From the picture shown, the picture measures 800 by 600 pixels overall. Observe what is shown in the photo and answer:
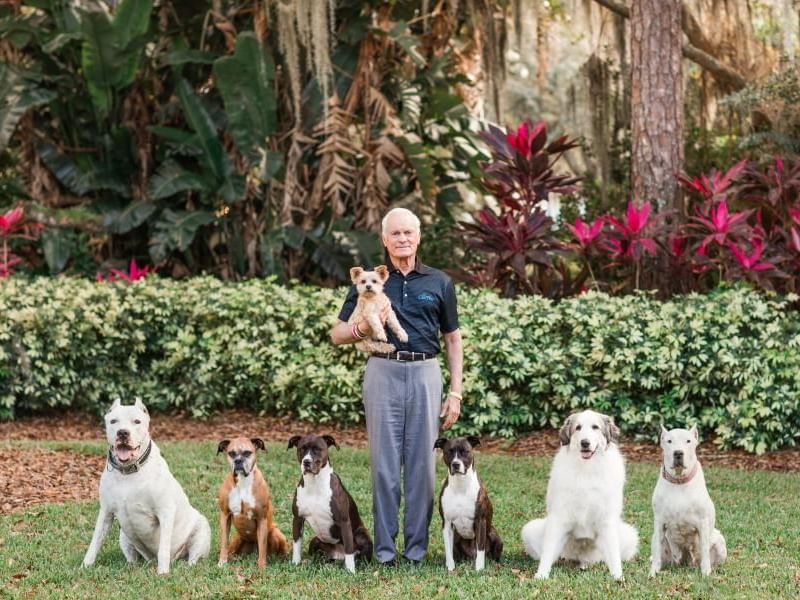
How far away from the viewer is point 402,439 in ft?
20.1

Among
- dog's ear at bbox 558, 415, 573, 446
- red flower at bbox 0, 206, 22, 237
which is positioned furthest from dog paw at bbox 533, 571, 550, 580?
red flower at bbox 0, 206, 22, 237

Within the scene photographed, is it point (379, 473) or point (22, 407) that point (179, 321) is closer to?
point (22, 407)

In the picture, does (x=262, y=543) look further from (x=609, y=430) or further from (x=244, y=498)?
(x=609, y=430)

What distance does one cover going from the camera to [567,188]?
1123cm

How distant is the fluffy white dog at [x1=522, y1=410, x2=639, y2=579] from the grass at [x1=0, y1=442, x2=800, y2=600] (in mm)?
146

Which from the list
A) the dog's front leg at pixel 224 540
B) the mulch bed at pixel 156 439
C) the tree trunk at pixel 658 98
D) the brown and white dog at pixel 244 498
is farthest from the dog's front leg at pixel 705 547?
the tree trunk at pixel 658 98

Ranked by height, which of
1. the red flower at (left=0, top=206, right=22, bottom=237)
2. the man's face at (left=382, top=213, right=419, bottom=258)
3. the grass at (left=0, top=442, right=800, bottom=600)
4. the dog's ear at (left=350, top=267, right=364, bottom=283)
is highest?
the red flower at (left=0, top=206, right=22, bottom=237)

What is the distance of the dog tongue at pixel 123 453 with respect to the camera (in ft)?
19.2

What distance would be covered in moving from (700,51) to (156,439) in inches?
354

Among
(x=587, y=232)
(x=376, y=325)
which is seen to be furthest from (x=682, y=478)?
(x=587, y=232)

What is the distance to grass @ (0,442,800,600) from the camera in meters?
5.52

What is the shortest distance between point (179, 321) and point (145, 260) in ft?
12.1

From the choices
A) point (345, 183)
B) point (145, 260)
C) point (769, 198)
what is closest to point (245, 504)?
point (769, 198)

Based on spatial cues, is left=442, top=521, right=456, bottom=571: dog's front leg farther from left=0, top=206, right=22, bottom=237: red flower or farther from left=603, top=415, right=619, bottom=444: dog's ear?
left=0, top=206, right=22, bottom=237: red flower
